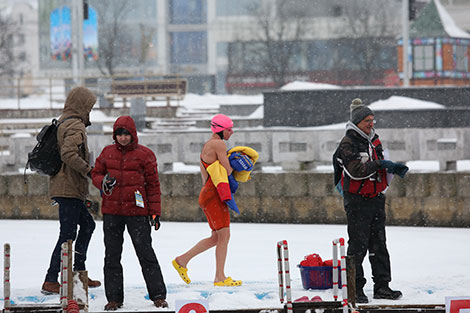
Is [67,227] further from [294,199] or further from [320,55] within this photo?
[320,55]

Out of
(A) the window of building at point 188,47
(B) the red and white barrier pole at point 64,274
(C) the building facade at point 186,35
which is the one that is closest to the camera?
(B) the red and white barrier pole at point 64,274

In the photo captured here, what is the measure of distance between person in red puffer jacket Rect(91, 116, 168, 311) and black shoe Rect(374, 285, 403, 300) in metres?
1.88

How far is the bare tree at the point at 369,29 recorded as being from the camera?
44312 mm

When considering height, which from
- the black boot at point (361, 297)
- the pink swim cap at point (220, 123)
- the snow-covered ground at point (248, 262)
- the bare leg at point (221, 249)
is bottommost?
the snow-covered ground at point (248, 262)

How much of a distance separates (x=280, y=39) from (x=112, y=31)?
1065 centimetres

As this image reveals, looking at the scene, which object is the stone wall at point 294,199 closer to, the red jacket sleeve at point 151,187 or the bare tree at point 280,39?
the red jacket sleeve at point 151,187

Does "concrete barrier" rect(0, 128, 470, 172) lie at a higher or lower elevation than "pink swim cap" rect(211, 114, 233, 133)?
lower

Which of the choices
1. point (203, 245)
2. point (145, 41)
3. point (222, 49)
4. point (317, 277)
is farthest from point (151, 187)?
point (222, 49)

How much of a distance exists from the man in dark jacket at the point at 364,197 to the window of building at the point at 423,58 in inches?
1389

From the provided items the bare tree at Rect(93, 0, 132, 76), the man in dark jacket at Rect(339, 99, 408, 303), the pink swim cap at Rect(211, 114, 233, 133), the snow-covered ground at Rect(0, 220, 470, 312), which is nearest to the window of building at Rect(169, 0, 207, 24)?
the bare tree at Rect(93, 0, 132, 76)

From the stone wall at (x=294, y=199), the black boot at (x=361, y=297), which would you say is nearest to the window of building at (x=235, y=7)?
the stone wall at (x=294, y=199)

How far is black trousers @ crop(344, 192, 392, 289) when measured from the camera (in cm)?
811

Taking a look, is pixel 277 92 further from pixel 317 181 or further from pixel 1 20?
Result: pixel 1 20

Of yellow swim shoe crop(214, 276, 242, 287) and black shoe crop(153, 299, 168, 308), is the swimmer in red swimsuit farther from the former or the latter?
black shoe crop(153, 299, 168, 308)
